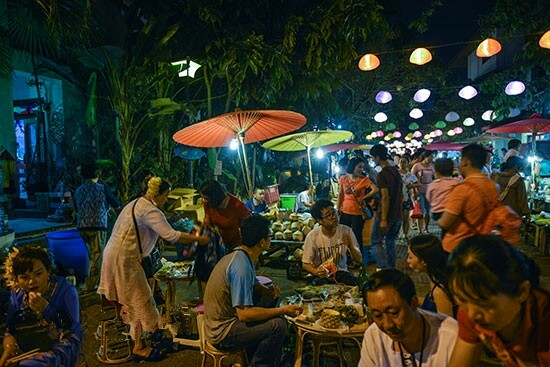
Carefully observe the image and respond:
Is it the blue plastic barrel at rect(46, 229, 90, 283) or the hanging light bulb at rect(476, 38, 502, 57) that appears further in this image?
the hanging light bulb at rect(476, 38, 502, 57)

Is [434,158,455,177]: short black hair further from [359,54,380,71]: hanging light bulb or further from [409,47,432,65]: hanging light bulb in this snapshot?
[359,54,380,71]: hanging light bulb

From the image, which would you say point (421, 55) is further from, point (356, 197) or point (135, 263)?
point (135, 263)

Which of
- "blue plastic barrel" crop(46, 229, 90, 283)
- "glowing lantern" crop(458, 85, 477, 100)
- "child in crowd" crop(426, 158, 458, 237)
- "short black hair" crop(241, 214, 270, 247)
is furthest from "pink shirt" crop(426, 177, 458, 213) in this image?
"glowing lantern" crop(458, 85, 477, 100)

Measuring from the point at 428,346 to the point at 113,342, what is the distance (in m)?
4.38

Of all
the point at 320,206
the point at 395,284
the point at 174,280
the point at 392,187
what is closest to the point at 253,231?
the point at 320,206

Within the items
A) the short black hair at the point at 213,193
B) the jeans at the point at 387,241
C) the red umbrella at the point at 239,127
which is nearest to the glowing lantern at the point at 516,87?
the jeans at the point at 387,241

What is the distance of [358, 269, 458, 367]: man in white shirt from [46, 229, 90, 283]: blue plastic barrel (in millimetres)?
5928

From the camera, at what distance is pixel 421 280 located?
680 cm

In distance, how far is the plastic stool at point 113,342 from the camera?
4.75 meters

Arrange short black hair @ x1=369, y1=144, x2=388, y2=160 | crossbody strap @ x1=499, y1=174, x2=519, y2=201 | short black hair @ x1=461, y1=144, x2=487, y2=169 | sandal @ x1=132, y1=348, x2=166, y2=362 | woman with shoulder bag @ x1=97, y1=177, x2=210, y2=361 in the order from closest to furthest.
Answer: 1. short black hair @ x1=461, y1=144, x2=487, y2=169
2. woman with shoulder bag @ x1=97, y1=177, x2=210, y2=361
3. sandal @ x1=132, y1=348, x2=166, y2=362
4. short black hair @ x1=369, y1=144, x2=388, y2=160
5. crossbody strap @ x1=499, y1=174, x2=519, y2=201

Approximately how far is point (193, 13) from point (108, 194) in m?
5.37

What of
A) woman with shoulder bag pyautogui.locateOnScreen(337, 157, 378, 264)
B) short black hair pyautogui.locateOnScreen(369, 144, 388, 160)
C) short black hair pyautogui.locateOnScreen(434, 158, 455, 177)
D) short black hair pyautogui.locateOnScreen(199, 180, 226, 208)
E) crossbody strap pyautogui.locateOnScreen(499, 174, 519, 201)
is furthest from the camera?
crossbody strap pyautogui.locateOnScreen(499, 174, 519, 201)

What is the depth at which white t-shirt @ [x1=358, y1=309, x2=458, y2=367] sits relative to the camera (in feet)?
6.86

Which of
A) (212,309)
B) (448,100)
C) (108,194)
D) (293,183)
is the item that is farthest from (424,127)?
(212,309)
